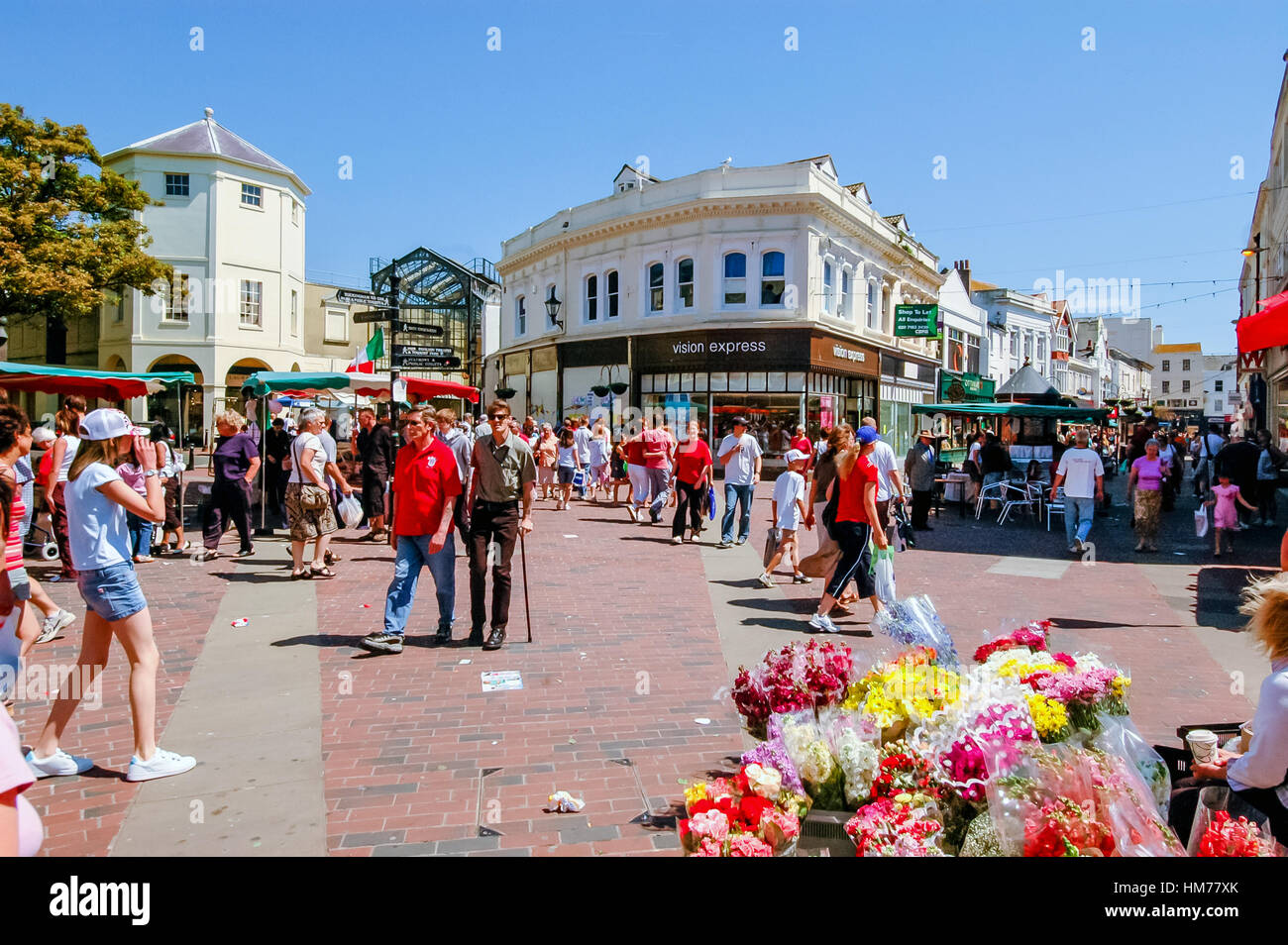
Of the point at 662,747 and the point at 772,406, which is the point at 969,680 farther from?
the point at 772,406

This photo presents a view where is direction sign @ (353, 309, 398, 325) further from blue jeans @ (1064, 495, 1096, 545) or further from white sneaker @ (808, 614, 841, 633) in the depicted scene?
blue jeans @ (1064, 495, 1096, 545)

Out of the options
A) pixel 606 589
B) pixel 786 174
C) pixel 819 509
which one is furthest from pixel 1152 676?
pixel 786 174

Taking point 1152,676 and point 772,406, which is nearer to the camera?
point 1152,676

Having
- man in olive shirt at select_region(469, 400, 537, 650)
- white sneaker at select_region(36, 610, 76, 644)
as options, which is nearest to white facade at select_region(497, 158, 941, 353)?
man in olive shirt at select_region(469, 400, 537, 650)

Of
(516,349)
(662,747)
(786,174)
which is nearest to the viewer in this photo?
(662,747)

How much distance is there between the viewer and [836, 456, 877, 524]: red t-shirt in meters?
7.31

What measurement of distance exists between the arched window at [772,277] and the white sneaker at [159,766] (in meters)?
25.8

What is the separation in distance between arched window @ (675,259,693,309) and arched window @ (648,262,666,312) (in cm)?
63

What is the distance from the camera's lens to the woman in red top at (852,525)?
7320 millimetres

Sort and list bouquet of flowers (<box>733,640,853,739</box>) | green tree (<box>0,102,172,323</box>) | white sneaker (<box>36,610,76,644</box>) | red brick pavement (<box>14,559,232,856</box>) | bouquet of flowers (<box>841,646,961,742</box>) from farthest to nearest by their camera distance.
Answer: green tree (<box>0,102,172,323</box>) < white sneaker (<box>36,610,76,644</box>) < red brick pavement (<box>14,559,232,856</box>) < bouquet of flowers (<box>733,640,853,739</box>) < bouquet of flowers (<box>841,646,961,742</box>)

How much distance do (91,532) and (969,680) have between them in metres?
4.07
